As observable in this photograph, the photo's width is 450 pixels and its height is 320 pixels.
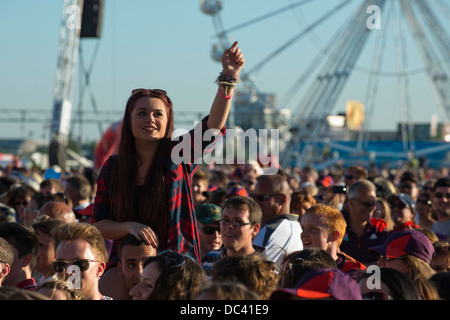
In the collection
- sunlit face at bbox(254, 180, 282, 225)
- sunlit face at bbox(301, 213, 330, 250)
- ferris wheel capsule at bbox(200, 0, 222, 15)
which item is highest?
ferris wheel capsule at bbox(200, 0, 222, 15)

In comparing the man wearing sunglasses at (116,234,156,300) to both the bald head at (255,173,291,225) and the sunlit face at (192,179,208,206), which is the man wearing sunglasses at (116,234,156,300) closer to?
the bald head at (255,173,291,225)

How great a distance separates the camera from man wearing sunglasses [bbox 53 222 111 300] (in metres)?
3.41

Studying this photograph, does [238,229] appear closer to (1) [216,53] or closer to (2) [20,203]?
(2) [20,203]

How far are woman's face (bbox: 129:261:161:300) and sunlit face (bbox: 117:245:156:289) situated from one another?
0.56 meters

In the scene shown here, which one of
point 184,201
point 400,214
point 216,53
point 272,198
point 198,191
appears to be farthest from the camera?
point 216,53

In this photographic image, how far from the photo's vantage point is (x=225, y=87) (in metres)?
3.39

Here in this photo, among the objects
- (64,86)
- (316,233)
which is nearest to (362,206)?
(316,233)

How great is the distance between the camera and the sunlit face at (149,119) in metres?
3.44

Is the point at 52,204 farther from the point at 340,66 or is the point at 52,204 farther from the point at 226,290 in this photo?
the point at 340,66

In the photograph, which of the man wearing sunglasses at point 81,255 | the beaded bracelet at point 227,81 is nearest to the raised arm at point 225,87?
the beaded bracelet at point 227,81

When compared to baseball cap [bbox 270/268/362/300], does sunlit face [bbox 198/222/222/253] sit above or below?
below

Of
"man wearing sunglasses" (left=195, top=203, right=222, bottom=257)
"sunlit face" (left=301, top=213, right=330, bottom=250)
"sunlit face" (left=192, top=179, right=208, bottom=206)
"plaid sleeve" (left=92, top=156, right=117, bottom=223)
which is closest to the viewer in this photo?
"plaid sleeve" (left=92, top=156, right=117, bottom=223)

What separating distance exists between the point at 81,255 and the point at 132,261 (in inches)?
10.1

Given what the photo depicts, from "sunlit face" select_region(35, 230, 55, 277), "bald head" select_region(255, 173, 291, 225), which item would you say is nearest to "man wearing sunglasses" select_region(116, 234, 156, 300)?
"sunlit face" select_region(35, 230, 55, 277)
